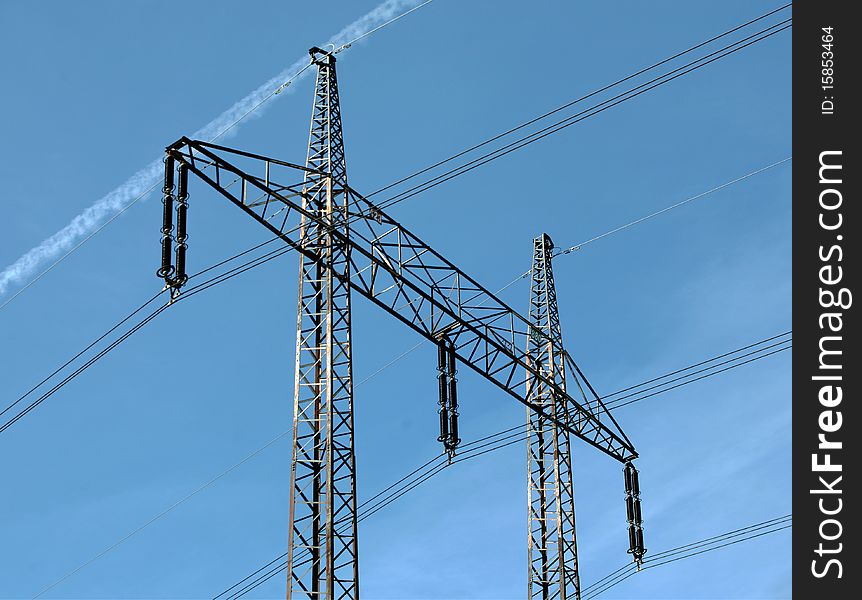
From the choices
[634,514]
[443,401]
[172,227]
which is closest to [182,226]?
[172,227]

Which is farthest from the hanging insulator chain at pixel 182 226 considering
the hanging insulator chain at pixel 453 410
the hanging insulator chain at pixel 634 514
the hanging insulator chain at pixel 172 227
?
the hanging insulator chain at pixel 634 514

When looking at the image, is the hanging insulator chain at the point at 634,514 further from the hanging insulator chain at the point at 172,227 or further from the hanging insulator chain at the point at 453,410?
the hanging insulator chain at the point at 172,227

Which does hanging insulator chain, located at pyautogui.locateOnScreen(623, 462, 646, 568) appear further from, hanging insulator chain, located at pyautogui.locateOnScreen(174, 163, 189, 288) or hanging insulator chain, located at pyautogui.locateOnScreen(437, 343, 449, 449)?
hanging insulator chain, located at pyautogui.locateOnScreen(174, 163, 189, 288)

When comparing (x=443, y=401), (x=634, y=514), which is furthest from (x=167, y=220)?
(x=634, y=514)

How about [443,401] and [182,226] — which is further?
[443,401]

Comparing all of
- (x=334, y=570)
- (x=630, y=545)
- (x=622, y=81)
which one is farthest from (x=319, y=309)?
(x=630, y=545)

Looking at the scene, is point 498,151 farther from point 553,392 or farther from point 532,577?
point 532,577

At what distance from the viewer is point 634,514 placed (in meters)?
39.7

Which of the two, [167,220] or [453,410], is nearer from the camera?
[167,220]

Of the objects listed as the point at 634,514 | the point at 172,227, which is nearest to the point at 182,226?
the point at 172,227

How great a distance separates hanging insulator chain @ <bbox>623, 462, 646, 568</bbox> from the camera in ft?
129

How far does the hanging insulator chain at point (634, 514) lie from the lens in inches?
1545

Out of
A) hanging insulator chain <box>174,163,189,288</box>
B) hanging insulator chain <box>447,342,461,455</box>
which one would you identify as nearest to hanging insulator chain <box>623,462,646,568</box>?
hanging insulator chain <box>447,342,461,455</box>

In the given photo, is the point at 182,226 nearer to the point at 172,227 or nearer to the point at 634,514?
the point at 172,227
